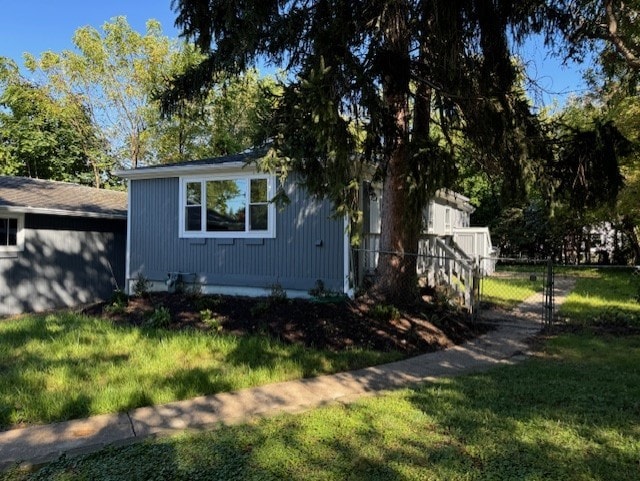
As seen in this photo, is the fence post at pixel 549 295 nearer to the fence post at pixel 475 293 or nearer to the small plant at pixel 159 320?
the fence post at pixel 475 293

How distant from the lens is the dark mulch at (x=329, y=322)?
7.43 meters

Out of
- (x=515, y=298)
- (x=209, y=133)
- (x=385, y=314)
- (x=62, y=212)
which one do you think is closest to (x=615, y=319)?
(x=515, y=298)

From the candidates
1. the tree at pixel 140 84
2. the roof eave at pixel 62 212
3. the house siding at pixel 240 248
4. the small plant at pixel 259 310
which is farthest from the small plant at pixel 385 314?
the tree at pixel 140 84

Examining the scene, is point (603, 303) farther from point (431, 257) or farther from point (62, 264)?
point (62, 264)

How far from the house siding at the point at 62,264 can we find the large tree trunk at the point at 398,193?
8.85 metres

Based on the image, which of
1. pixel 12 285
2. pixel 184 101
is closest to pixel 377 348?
pixel 184 101

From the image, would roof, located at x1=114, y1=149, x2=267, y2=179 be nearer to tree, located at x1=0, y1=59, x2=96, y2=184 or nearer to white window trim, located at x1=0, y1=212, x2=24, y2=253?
white window trim, located at x1=0, y1=212, x2=24, y2=253

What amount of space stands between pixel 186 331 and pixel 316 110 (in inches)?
157

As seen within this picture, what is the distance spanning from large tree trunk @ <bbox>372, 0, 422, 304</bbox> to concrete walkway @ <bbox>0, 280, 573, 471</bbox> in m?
2.08

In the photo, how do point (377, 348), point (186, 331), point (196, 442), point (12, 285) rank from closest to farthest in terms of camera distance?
1. point (196, 442)
2. point (377, 348)
3. point (186, 331)
4. point (12, 285)

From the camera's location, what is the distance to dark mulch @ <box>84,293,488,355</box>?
7434mm

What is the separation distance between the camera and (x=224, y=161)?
12.0 m

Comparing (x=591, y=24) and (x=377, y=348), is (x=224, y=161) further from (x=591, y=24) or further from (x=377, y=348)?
(x=591, y=24)

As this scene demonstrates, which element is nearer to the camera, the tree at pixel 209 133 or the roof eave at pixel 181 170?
the roof eave at pixel 181 170
